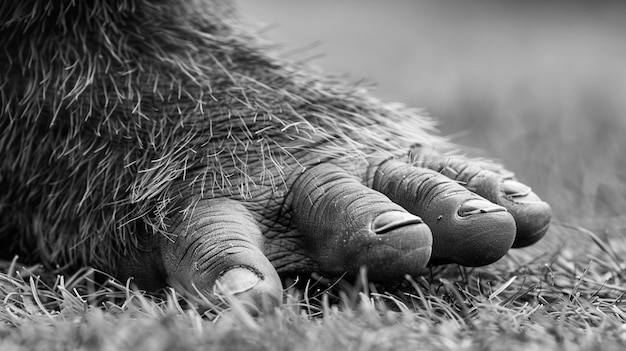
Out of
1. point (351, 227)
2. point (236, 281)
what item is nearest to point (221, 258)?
point (236, 281)

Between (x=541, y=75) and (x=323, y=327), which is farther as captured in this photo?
(x=541, y=75)

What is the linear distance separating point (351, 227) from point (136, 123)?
448 mm

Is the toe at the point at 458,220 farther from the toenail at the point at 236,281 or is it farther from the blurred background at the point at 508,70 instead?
the blurred background at the point at 508,70

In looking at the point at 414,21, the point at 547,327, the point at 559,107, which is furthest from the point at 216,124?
the point at 414,21

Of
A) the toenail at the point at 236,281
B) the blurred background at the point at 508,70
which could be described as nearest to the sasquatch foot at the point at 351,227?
the toenail at the point at 236,281

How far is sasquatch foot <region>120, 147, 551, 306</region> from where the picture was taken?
1064mm

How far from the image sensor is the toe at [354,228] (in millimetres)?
1060

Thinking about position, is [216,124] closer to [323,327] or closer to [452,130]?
[323,327]

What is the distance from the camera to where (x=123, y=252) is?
128 centimetres

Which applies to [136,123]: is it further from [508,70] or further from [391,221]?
[508,70]

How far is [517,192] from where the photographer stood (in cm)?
126

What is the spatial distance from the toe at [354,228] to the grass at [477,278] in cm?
4

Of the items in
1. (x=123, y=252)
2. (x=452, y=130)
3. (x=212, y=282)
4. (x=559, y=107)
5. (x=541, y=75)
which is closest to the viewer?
(x=212, y=282)

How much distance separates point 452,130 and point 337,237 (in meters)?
1.97
